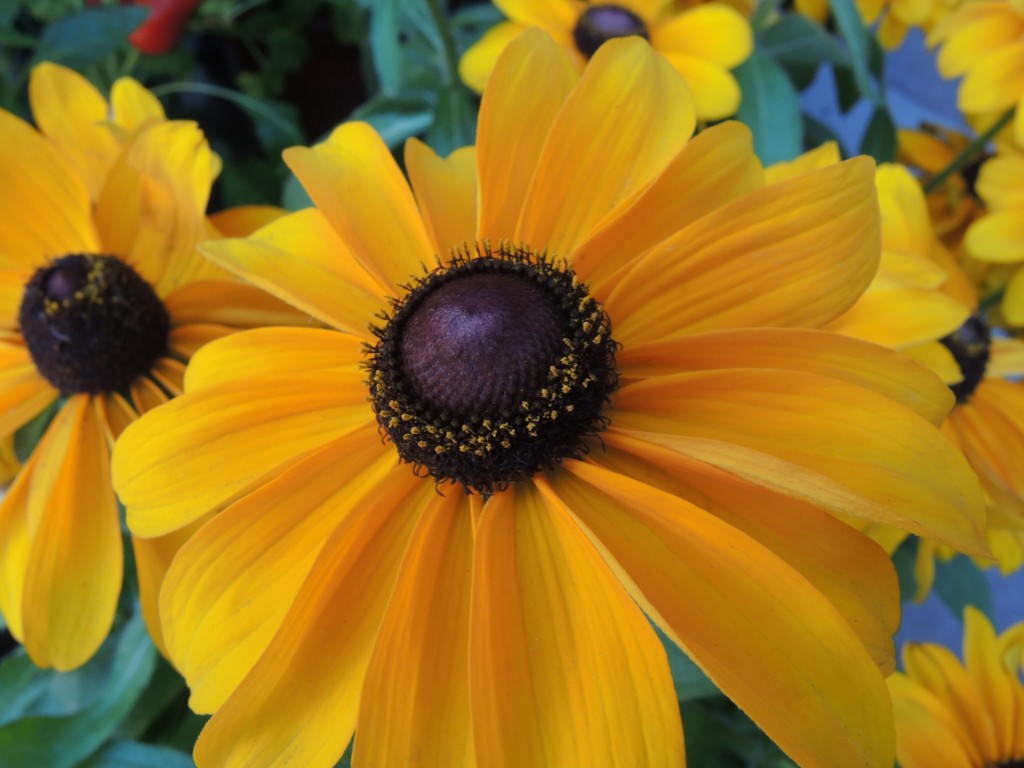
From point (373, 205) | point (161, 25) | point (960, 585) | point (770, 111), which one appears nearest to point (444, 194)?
point (373, 205)

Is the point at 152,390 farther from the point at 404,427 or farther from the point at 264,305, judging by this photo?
the point at 404,427

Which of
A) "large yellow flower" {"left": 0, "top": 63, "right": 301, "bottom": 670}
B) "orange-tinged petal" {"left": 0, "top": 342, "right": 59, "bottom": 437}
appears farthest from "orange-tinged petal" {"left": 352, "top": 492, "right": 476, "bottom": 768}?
"orange-tinged petal" {"left": 0, "top": 342, "right": 59, "bottom": 437}

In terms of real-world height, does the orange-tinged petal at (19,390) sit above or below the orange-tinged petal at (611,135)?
below

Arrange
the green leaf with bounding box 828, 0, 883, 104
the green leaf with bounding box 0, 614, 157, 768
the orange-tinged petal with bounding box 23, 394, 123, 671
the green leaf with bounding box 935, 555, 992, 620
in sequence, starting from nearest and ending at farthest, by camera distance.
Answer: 1. the orange-tinged petal with bounding box 23, 394, 123, 671
2. the green leaf with bounding box 0, 614, 157, 768
3. the green leaf with bounding box 828, 0, 883, 104
4. the green leaf with bounding box 935, 555, 992, 620

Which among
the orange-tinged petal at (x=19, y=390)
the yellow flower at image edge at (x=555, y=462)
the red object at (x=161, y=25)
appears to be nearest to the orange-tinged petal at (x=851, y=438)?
the yellow flower at image edge at (x=555, y=462)

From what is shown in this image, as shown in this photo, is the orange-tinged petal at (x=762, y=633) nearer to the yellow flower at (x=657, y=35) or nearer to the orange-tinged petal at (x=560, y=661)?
the orange-tinged petal at (x=560, y=661)

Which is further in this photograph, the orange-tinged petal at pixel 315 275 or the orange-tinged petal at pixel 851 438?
the orange-tinged petal at pixel 315 275

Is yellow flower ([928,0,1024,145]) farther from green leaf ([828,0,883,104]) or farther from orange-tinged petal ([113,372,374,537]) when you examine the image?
orange-tinged petal ([113,372,374,537])
